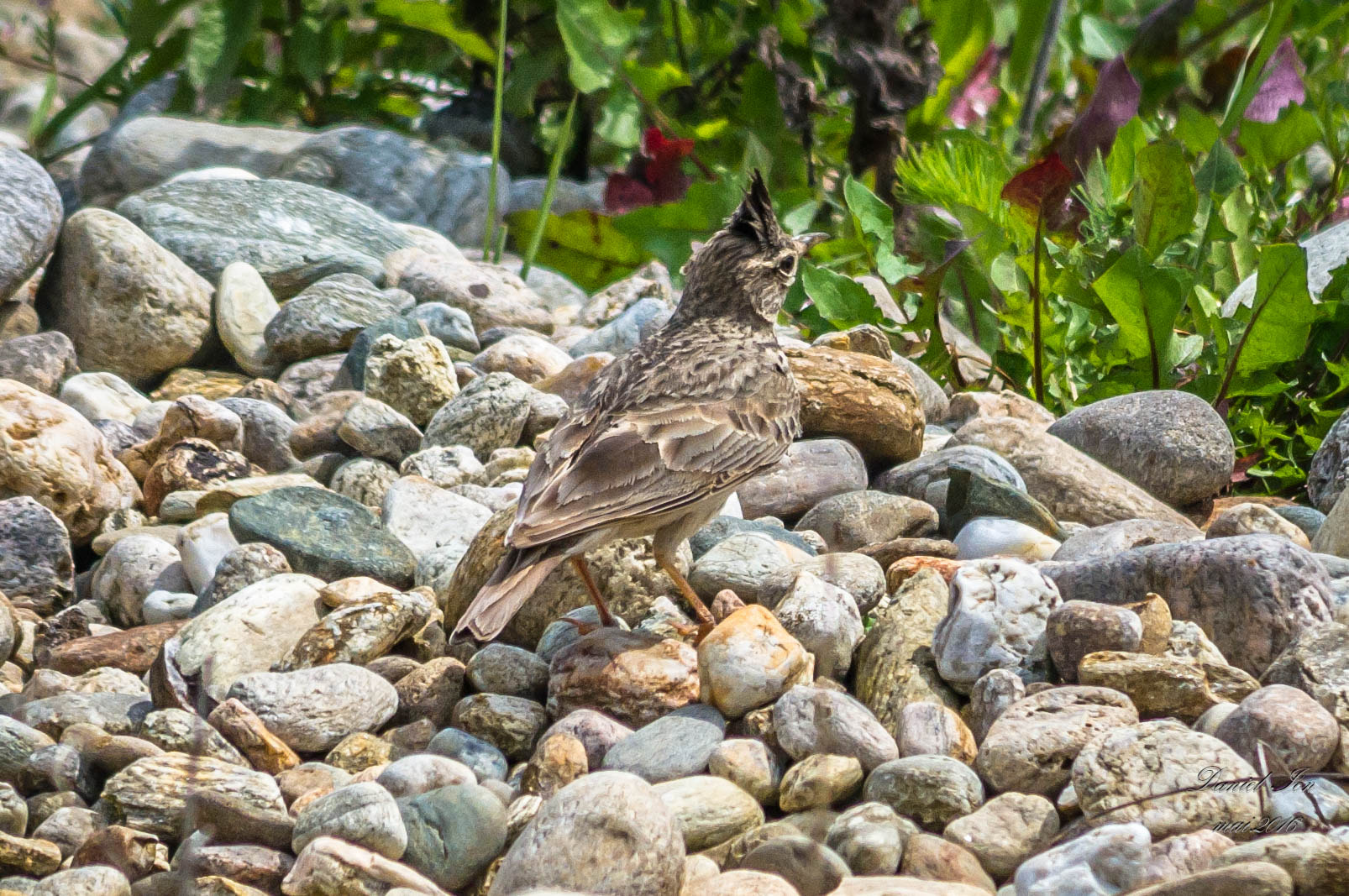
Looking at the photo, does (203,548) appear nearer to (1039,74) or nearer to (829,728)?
(829,728)

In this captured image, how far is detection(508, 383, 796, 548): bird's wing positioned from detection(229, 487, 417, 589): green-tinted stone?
67 centimetres

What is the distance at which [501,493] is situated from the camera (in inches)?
184

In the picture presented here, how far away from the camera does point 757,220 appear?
4.50 metres

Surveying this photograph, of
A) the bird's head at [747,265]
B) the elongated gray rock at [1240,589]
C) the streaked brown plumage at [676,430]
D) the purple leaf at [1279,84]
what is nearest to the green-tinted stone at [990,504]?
the streaked brown plumage at [676,430]

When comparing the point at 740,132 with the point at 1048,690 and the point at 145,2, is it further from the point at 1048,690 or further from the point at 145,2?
the point at 1048,690

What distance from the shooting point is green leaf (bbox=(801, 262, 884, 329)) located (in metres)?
5.50

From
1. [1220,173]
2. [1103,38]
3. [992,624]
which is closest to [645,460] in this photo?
[992,624]

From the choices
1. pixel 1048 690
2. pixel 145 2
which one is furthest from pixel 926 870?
pixel 145 2

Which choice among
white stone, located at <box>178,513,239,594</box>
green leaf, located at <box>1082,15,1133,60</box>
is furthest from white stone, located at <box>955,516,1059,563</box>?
green leaf, located at <box>1082,15,1133,60</box>

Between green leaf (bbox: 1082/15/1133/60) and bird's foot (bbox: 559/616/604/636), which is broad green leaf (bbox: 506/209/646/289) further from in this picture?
bird's foot (bbox: 559/616/604/636)

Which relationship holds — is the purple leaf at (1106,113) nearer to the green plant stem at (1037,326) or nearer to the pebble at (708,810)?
the green plant stem at (1037,326)

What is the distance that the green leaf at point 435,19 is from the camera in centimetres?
749

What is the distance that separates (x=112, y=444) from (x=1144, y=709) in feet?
11.9

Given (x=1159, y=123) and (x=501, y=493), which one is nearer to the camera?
(x=501, y=493)
